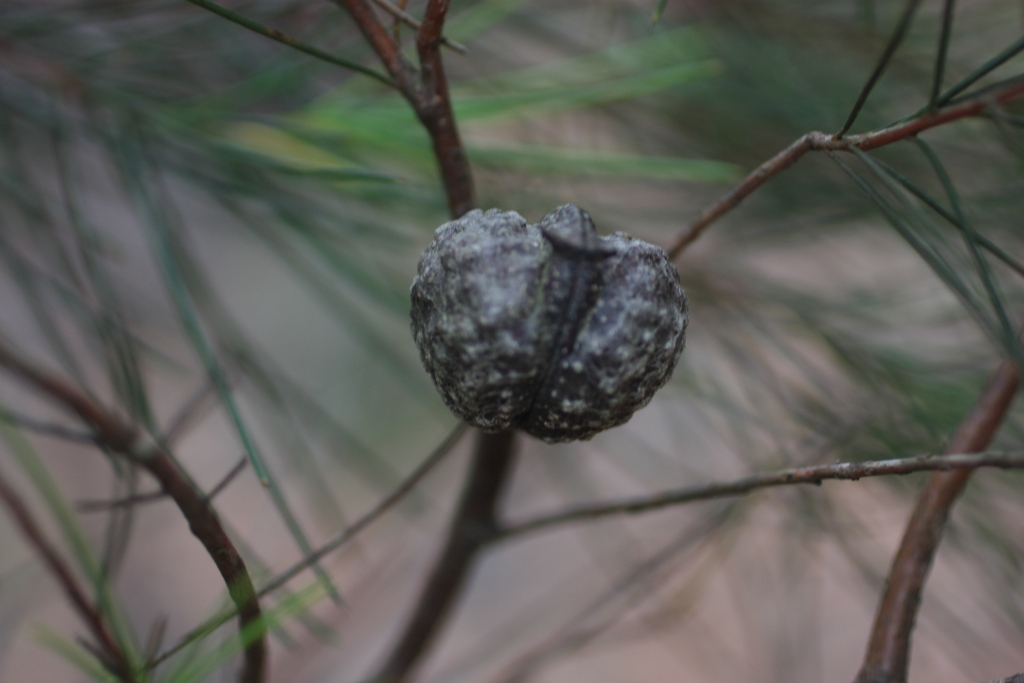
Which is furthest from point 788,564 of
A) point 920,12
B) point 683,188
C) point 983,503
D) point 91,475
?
point 91,475

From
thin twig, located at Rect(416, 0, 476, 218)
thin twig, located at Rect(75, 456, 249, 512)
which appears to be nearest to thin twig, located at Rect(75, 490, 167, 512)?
thin twig, located at Rect(75, 456, 249, 512)

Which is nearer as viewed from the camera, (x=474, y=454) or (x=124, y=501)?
(x=124, y=501)

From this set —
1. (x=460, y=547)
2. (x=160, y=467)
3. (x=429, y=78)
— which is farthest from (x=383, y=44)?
(x=460, y=547)

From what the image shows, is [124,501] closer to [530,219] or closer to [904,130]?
[904,130]

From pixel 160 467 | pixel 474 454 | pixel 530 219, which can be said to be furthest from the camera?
pixel 530 219

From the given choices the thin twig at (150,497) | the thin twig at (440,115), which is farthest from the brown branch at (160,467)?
the thin twig at (440,115)

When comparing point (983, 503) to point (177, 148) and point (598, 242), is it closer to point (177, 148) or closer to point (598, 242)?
point (598, 242)

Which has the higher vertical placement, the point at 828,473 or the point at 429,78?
the point at 429,78
